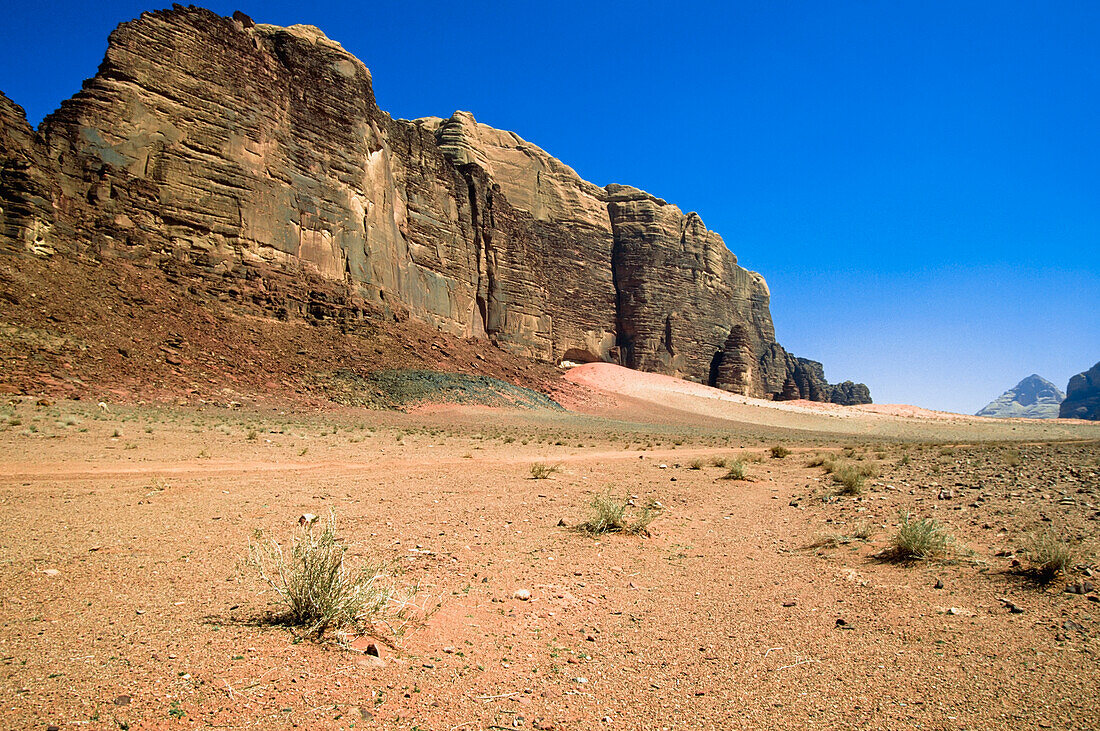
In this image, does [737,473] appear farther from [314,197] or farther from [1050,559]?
[314,197]

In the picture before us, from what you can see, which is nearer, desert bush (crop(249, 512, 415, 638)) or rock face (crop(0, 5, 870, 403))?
desert bush (crop(249, 512, 415, 638))

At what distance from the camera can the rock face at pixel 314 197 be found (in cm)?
2230

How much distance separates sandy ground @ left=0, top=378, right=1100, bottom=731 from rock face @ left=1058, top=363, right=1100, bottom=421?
361ft

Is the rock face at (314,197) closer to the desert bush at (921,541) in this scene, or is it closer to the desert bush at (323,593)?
the desert bush at (323,593)

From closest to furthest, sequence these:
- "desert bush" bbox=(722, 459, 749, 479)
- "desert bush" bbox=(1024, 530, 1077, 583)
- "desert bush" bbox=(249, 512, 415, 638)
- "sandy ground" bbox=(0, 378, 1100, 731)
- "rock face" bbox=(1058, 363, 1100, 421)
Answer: "sandy ground" bbox=(0, 378, 1100, 731)
"desert bush" bbox=(249, 512, 415, 638)
"desert bush" bbox=(1024, 530, 1077, 583)
"desert bush" bbox=(722, 459, 749, 479)
"rock face" bbox=(1058, 363, 1100, 421)

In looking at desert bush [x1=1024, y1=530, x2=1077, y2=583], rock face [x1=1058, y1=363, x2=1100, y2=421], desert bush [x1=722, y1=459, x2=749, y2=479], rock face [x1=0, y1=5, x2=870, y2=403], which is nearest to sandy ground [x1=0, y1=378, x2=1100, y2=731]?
desert bush [x1=1024, y1=530, x2=1077, y2=583]

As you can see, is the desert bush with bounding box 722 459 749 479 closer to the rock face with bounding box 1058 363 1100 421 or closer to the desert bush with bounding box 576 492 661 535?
the desert bush with bounding box 576 492 661 535

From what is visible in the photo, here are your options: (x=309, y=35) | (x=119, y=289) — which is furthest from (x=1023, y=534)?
(x=309, y=35)

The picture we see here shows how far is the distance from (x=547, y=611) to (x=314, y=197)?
3044cm

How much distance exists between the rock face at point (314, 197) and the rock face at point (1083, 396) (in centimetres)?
6974

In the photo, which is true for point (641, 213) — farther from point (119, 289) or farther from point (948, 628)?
point (948, 628)

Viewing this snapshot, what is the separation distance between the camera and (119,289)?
2164cm

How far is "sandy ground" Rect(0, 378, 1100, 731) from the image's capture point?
2.85 m

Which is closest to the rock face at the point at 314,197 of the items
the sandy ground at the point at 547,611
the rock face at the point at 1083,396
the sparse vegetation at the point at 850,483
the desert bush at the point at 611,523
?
the sandy ground at the point at 547,611
